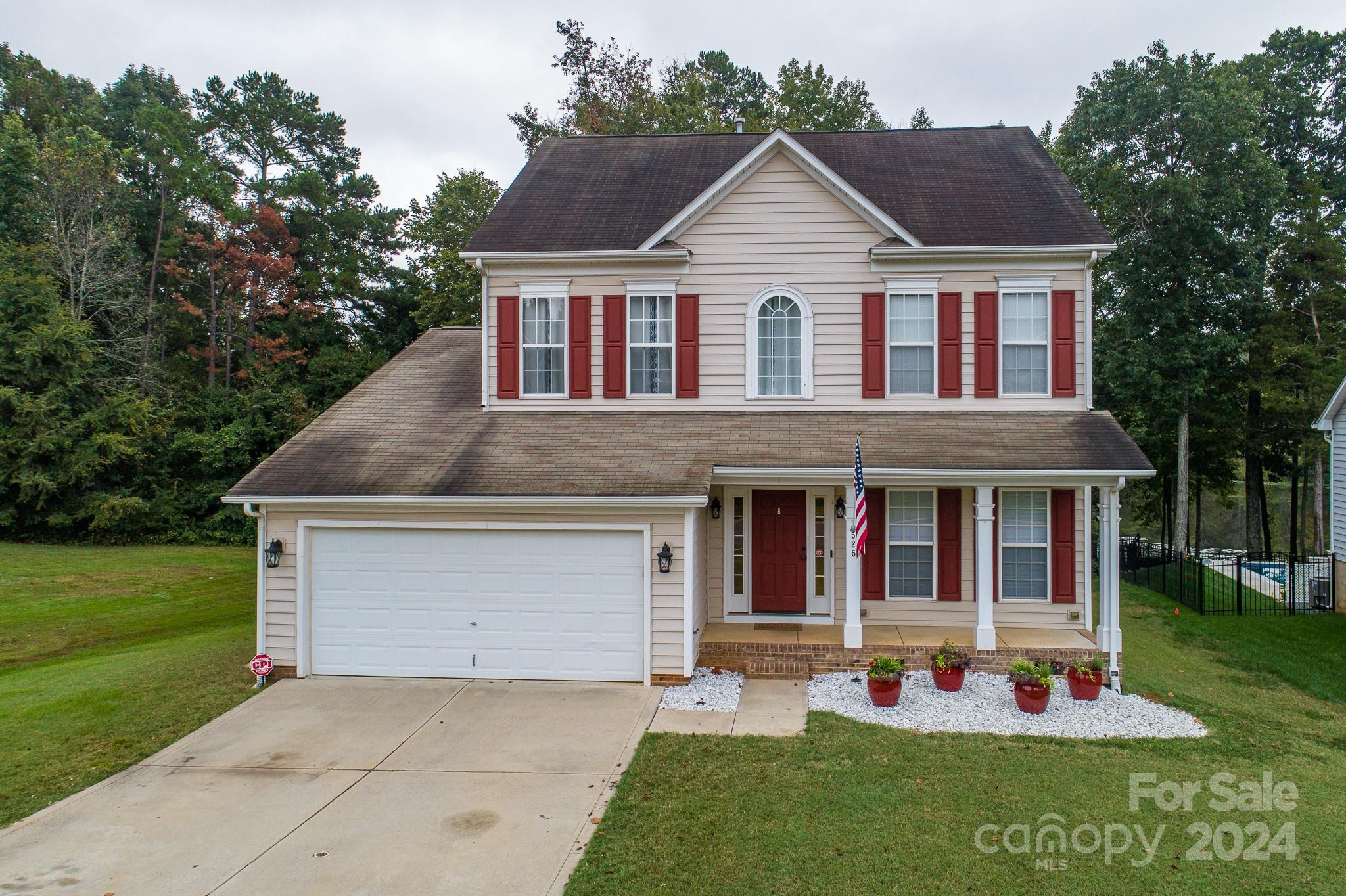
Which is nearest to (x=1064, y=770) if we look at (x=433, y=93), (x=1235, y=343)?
(x=1235, y=343)

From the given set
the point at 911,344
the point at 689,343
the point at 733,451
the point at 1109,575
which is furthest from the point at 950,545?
the point at 689,343

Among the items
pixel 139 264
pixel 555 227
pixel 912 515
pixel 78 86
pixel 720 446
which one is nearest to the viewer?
pixel 720 446

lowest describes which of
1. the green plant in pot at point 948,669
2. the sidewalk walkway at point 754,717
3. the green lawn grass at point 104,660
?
the green lawn grass at point 104,660

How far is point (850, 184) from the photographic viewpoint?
1158 cm

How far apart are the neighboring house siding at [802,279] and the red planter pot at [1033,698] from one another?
442 centimetres

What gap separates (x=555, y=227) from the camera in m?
12.1

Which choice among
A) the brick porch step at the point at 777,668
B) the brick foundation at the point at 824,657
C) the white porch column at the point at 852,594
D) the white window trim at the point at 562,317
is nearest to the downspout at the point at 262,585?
the white window trim at the point at 562,317

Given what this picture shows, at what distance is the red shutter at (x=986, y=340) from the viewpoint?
11141 mm

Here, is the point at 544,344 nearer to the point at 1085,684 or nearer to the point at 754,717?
the point at 754,717

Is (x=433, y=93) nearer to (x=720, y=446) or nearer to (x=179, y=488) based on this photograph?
(x=179, y=488)

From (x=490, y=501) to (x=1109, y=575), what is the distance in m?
8.12

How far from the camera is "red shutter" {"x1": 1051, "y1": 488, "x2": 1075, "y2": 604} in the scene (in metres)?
10.8

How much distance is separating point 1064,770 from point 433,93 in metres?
25.8

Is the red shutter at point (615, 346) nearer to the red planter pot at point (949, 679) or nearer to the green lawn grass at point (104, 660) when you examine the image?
the red planter pot at point (949, 679)
